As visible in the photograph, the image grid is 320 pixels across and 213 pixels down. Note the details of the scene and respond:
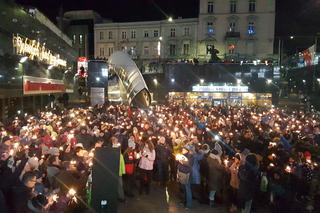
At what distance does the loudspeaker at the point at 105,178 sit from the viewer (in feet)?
25.1

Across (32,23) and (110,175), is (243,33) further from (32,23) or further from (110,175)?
(110,175)

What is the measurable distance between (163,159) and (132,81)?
35.6 feet

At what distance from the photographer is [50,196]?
23.4ft

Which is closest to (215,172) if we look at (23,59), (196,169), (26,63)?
(196,169)

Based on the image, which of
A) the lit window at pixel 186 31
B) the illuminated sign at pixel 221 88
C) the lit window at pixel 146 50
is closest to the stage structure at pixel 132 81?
the illuminated sign at pixel 221 88

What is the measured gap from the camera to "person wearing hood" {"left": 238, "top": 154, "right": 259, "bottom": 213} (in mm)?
8438

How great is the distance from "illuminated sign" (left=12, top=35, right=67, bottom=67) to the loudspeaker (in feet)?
55.5

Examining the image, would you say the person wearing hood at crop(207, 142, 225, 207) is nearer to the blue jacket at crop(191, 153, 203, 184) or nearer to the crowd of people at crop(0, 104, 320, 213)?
the crowd of people at crop(0, 104, 320, 213)

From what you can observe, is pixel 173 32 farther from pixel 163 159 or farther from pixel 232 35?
pixel 163 159

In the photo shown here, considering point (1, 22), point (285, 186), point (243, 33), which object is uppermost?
point (243, 33)

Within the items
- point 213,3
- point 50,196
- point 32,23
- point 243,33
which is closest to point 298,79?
point 243,33

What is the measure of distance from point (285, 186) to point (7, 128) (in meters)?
10.6

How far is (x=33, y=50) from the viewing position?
2727 centimetres

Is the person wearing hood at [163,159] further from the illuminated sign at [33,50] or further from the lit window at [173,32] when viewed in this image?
the lit window at [173,32]
